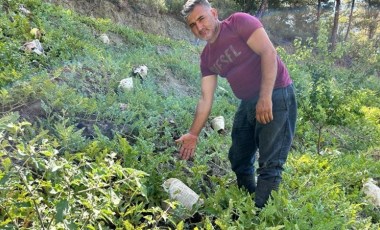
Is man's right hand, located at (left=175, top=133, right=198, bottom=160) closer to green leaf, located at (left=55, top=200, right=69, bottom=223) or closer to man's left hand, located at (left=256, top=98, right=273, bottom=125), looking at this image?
man's left hand, located at (left=256, top=98, right=273, bottom=125)

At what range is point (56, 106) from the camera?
286cm

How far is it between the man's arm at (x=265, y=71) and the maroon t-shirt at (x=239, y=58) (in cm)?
6

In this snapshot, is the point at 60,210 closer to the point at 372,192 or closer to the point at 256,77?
the point at 256,77

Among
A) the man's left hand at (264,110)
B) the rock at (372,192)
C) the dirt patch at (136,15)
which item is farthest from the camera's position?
the dirt patch at (136,15)

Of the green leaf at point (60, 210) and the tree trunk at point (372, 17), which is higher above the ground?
the green leaf at point (60, 210)

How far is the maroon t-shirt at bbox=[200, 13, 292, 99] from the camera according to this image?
219cm

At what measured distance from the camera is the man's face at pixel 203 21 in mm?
2201

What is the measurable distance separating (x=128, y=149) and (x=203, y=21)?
937mm

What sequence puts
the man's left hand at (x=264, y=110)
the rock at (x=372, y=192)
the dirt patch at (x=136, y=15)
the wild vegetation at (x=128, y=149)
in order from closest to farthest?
the wild vegetation at (x=128, y=149) → the man's left hand at (x=264, y=110) → the rock at (x=372, y=192) → the dirt patch at (x=136, y=15)

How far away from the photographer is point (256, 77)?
7.50ft

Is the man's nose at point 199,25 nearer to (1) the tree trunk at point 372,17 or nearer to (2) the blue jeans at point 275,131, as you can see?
(2) the blue jeans at point 275,131

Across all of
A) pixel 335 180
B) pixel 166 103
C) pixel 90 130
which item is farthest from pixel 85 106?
pixel 335 180

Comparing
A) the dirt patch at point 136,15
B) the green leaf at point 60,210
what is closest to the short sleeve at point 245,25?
the green leaf at point 60,210

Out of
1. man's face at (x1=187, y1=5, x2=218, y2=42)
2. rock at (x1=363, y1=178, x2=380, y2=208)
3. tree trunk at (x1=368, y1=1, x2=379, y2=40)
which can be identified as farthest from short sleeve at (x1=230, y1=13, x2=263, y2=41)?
tree trunk at (x1=368, y1=1, x2=379, y2=40)
